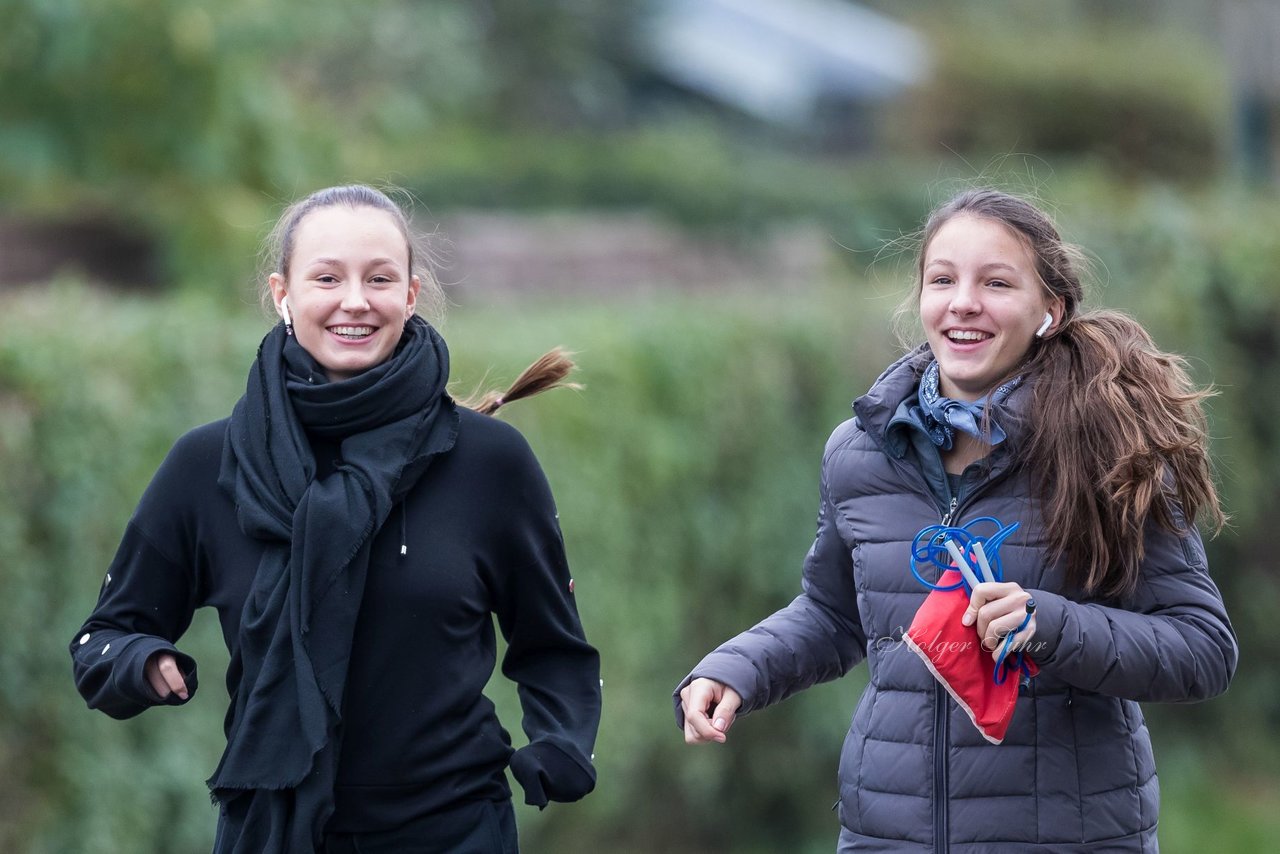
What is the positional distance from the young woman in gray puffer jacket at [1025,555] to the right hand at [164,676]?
0.88 metres

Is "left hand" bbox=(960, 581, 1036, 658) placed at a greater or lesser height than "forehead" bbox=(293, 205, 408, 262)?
lesser

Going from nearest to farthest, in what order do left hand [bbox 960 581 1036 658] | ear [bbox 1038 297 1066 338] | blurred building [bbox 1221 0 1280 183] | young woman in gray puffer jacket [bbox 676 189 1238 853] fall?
left hand [bbox 960 581 1036 658], young woman in gray puffer jacket [bbox 676 189 1238 853], ear [bbox 1038 297 1066 338], blurred building [bbox 1221 0 1280 183]

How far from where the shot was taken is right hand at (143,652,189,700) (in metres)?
2.91

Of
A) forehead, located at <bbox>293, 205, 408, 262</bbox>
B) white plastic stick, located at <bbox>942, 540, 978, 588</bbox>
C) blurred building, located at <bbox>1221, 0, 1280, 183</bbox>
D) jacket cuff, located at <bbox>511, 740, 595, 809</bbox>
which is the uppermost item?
blurred building, located at <bbox>1221, 0, 1280, 183</bbox>

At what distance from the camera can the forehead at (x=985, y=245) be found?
297cm

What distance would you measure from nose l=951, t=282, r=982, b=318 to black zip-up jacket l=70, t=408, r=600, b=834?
81 centimetres

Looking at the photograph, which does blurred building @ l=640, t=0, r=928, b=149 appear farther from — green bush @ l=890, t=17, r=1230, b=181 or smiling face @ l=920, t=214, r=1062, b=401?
smiling face @ l=920, t=214, r=1062, b=401

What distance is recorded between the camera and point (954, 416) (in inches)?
115

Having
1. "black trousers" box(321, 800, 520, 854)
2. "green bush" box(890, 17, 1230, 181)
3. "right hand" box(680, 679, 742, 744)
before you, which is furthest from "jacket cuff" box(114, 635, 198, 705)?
"green bush" box(890, 17, 1230, 181)

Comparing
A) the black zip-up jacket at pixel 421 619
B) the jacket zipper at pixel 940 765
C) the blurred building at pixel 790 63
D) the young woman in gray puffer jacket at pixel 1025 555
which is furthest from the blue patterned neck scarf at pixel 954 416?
the blurred building at pixel 790 63

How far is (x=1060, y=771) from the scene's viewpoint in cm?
282

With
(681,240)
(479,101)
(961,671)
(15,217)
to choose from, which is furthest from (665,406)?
(479,101)

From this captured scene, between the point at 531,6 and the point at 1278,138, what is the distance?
8.65 meters

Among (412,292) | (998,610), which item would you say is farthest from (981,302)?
(412,292)
